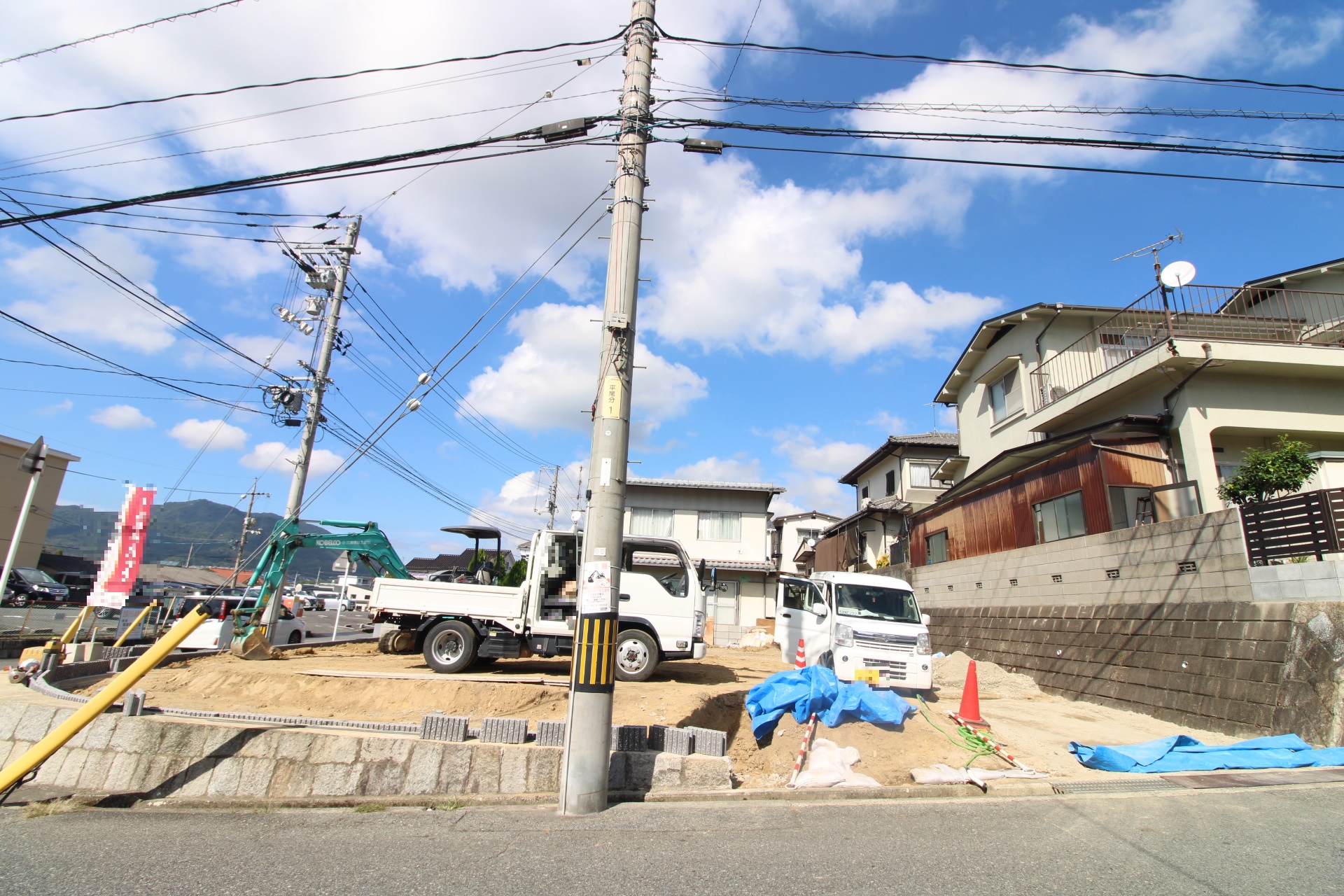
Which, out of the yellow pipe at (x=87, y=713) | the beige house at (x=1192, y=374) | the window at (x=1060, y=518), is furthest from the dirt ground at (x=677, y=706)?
the beige house at (x=1192, y=374)

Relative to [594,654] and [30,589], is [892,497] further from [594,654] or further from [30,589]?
[30,589]

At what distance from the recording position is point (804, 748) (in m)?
6.51

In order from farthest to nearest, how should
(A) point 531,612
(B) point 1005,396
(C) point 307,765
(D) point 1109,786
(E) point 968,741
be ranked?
1. (B) point 1005,396
2. (A) point 531,612
3. (E) point 968,741
4. (D) point 1109,786
5. (C) point 307,765

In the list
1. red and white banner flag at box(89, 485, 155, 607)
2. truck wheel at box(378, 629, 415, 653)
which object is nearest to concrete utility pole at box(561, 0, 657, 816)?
truck wheel at box(378, 629, 415, 653)

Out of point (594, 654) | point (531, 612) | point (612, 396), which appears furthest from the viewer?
point (531, 612)

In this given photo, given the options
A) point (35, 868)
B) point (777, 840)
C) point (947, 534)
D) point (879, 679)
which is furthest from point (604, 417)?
point (947, 534)

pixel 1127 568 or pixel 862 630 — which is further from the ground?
pixel 1127 568

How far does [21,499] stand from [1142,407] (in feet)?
158

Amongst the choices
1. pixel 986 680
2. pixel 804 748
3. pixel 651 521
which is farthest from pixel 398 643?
pixel 651 521

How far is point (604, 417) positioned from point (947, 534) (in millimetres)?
15372

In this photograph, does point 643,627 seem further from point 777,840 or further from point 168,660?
point 168,660

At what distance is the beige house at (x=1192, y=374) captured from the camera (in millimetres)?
11781

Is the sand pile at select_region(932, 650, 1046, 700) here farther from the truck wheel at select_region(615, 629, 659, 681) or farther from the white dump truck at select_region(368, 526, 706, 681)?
the truck wheel at select_region(615, 629, 659, 681)

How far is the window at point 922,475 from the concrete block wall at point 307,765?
21.2m
